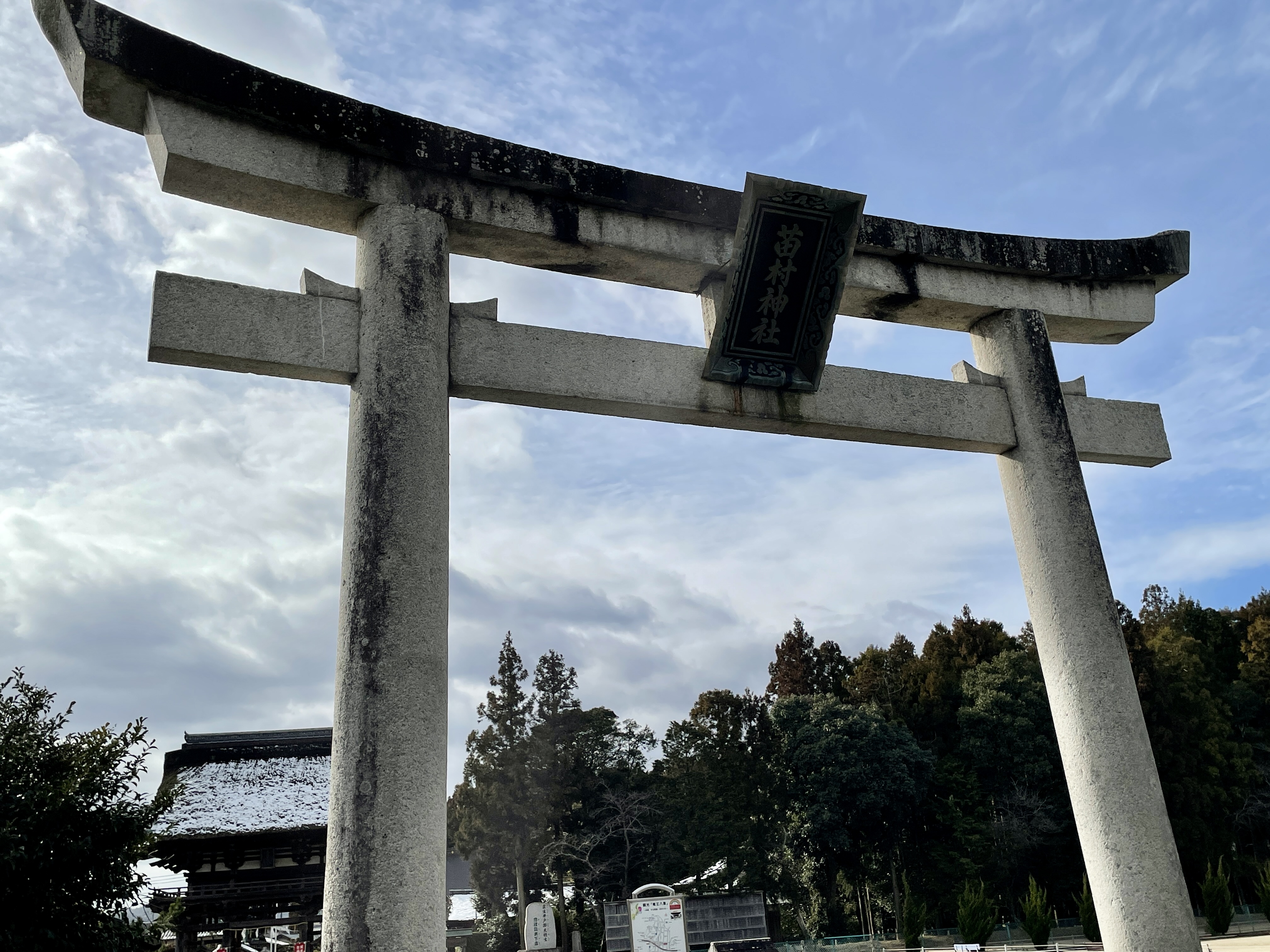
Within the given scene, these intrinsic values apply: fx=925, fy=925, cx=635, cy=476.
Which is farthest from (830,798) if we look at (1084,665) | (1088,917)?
(1084,665)

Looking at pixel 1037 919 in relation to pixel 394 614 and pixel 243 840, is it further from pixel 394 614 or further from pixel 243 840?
pixel 394 614

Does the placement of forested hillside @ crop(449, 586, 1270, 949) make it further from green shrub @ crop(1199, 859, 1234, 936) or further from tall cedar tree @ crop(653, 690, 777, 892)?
green shrub @ crop(1199, 859, 1234, 936)

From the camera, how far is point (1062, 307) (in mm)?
6926

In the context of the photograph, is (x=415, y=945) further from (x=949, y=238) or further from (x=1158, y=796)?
(x=949, y=238)

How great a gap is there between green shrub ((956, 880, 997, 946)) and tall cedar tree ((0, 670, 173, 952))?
72.0 ft

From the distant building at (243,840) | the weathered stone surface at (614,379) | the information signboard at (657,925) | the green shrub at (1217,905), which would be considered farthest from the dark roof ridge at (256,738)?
A: the green shrub at (1217,905)

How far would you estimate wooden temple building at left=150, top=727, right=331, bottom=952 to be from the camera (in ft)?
45.6

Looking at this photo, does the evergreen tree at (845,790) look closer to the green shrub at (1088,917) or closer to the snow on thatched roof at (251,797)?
the green shrub at (1088,917)

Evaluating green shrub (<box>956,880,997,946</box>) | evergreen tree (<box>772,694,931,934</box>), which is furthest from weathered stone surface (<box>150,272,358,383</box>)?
evergreen tree (<box>772,694,931,934</box>)

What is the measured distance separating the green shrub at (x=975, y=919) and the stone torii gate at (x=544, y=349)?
66.0 ft

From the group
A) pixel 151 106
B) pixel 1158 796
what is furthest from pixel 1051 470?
pixel 151 106

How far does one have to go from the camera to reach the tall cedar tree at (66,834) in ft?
16.9

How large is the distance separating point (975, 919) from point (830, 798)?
5605 millimetres

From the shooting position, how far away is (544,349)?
17.4ft
